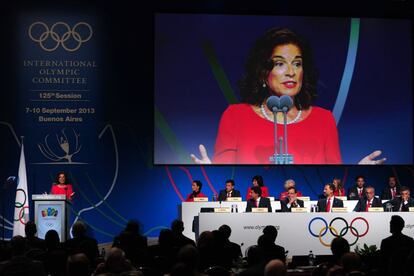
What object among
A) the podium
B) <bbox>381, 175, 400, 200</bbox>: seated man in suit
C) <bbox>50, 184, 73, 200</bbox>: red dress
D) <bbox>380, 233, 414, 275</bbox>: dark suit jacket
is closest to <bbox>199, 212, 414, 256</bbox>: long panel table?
the podium

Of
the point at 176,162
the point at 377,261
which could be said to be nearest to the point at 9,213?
the point at 176,162

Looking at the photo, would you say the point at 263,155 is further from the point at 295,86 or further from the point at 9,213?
the point at 9,213

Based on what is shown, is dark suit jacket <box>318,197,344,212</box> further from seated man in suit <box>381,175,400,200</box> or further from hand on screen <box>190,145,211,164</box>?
hand on screen <box>190,145,211,164</box>

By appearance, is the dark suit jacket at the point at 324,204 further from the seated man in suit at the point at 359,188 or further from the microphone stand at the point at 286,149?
the microphone stand at the point at 286,149

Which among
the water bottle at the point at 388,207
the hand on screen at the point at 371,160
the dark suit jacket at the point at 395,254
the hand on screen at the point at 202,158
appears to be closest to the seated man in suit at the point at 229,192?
the hand on screen at the point at 202,158

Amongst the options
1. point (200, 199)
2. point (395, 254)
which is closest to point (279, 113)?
point (200, 199)

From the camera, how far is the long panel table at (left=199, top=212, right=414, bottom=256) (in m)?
11.0

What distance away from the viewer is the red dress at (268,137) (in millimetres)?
14930

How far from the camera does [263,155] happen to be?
49.0 ft

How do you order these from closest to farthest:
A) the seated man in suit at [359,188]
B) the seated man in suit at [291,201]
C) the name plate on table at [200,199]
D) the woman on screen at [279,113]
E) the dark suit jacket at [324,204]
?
the dark suit jacket at [324,204] → the seated man in suit at [291,201] → the name plate on table at [200,199] → the seated man in suit at [359,188] → the woman on screen at [279,113]

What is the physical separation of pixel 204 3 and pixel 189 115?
237 centimetres

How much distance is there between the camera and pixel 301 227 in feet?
36.4

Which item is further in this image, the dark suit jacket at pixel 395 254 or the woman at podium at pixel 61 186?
the woman at podium at pixel 61 186

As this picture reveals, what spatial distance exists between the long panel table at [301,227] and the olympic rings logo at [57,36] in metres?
5.63
